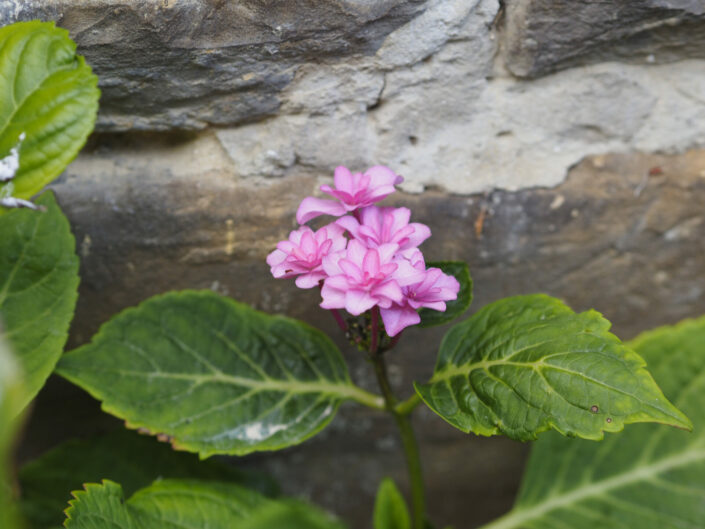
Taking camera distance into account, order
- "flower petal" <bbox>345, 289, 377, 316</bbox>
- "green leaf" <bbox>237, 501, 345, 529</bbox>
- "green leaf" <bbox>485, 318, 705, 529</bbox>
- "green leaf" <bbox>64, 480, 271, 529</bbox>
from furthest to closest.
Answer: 1. "green leaf" <bbox>485, 318, 705, 529</bbox>
2. "green leaf" <bbox>64, 480, 271, 529</bbox>
3. "flower petal" <bbox>345, 289, 377, 316</bbox>
4. "green leaf" <bbox>237, 501, 345, 529</bbox>

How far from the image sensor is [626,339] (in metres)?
1.23

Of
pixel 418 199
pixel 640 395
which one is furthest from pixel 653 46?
pixel 640 395

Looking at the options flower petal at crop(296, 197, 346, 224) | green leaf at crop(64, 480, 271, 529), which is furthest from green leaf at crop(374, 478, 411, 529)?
flower petal at crop(296, 197, 346, 224)

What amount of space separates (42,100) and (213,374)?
43cm

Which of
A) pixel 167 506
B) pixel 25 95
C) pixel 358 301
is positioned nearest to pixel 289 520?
pixel 358 301

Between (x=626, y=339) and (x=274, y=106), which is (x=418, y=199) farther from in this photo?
(x=626, y=339)

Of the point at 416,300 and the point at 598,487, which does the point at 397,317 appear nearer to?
the point at 416,300

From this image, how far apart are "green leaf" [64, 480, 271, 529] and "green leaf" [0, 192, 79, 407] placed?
0.75 feet

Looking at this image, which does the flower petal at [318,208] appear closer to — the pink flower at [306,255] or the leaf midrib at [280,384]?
the pink flower at [306,255]

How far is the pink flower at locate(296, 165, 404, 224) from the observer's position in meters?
0.78

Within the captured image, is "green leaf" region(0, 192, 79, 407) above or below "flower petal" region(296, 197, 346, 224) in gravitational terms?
below

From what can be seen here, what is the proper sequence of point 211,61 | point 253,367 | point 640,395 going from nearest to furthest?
point 640,395 → point 211,61 → point 253,367

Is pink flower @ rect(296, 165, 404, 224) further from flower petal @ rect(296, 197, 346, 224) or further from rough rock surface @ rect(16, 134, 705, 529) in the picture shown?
rough rock surface @ rect(16, 134, 705, 529)

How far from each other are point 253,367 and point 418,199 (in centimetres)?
36
